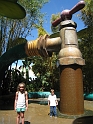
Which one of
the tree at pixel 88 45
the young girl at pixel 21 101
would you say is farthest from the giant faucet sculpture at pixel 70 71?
the tree at pixel 88 45

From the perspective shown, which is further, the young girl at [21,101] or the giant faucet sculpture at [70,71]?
the giant faucet sculpture at [70,71]

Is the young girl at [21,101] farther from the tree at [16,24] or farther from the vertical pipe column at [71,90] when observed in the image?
the tree at [16,24]

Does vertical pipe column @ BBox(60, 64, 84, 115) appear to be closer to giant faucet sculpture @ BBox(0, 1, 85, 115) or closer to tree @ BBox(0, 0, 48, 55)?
giant faucet sculpture @ BBox(0, 1, 85, 115)

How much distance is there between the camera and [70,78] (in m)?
6.38

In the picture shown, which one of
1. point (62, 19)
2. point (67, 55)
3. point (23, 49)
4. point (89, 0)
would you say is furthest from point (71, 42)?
point (89, 0)

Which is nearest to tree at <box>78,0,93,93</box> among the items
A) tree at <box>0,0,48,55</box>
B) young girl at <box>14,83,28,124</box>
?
tree at <box>0,0,48,55</box>

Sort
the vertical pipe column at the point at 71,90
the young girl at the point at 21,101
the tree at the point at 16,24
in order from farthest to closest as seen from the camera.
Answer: the tree at the point at 16,24 < the vertical pipe column at the point at 71,90 < the young girl at the point at 21,101

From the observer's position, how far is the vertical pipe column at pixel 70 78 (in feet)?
20.6

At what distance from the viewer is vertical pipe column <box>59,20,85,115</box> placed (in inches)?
247

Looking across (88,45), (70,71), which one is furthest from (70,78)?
(88,45)

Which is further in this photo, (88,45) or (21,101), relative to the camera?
(88,45)

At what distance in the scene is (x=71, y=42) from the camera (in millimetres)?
6711

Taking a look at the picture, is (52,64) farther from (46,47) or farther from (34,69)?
(46,47)

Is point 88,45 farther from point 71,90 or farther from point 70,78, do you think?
point 71,90
